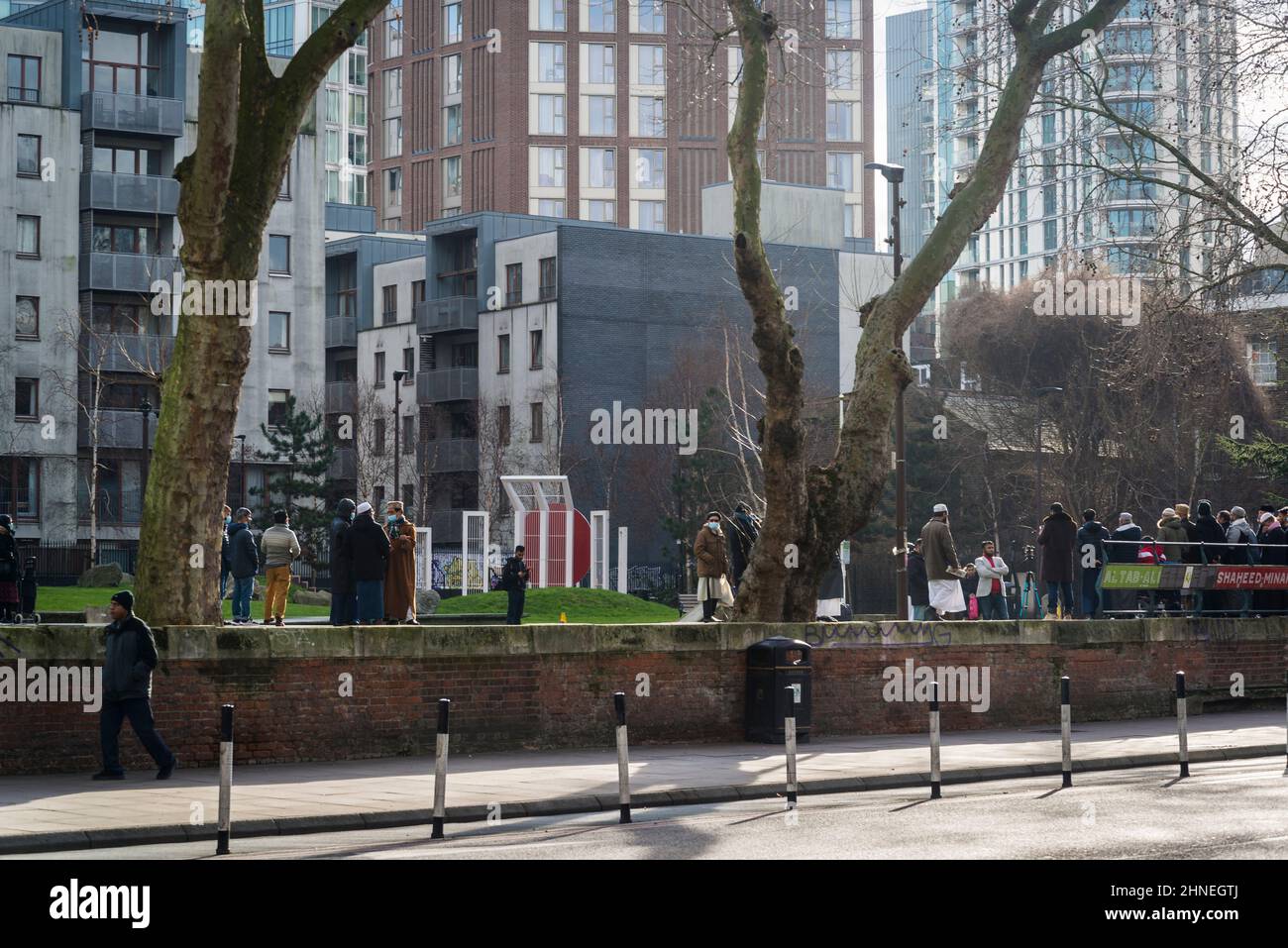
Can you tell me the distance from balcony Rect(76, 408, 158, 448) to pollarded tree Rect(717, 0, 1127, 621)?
1801 inches

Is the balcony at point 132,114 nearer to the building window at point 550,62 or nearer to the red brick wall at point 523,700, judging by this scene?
the building window at point 550,62

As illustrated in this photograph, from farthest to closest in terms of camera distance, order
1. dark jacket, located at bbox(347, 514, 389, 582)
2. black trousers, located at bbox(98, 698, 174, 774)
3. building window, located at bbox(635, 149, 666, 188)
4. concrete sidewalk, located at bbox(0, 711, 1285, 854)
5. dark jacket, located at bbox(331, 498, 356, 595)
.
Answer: building window, located at bbox(635, 149, 666, 188), dark jacket, located at bbox(331, 498, 356, 595), dark jacket, located at bbox(347, 514, 389, 582), black trousers, located at bbox(98, 698, 174, 774), concrete sidewalk, located at bbox(0, 711, 1285, 854)

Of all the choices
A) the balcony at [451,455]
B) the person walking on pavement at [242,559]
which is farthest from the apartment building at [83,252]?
the person walking on pavement at [242,559]

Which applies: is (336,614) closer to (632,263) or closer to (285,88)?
(285,88)

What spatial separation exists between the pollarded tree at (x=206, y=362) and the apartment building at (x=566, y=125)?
80017 mm

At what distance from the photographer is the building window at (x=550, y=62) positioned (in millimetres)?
99875

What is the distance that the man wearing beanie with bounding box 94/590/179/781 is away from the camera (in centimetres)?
1532

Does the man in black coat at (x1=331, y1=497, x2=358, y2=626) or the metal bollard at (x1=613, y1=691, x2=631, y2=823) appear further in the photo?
the man in black coat at (x1=331, y1=497, x2=358, y2=626)

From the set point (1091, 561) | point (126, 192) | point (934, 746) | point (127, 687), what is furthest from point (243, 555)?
point (126, 192)

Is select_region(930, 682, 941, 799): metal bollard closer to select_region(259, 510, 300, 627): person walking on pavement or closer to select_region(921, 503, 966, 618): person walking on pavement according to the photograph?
select_region(921, 503, 966, 618): person walking on pavement

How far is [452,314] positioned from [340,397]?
7.59m

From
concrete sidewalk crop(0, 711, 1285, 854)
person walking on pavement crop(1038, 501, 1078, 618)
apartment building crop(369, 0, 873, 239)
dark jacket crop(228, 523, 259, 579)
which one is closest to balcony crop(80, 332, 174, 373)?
apartment building crop(369, 0, 873, 239)

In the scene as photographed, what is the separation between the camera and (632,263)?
75688 mm

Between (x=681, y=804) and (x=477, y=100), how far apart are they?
90.2 m
